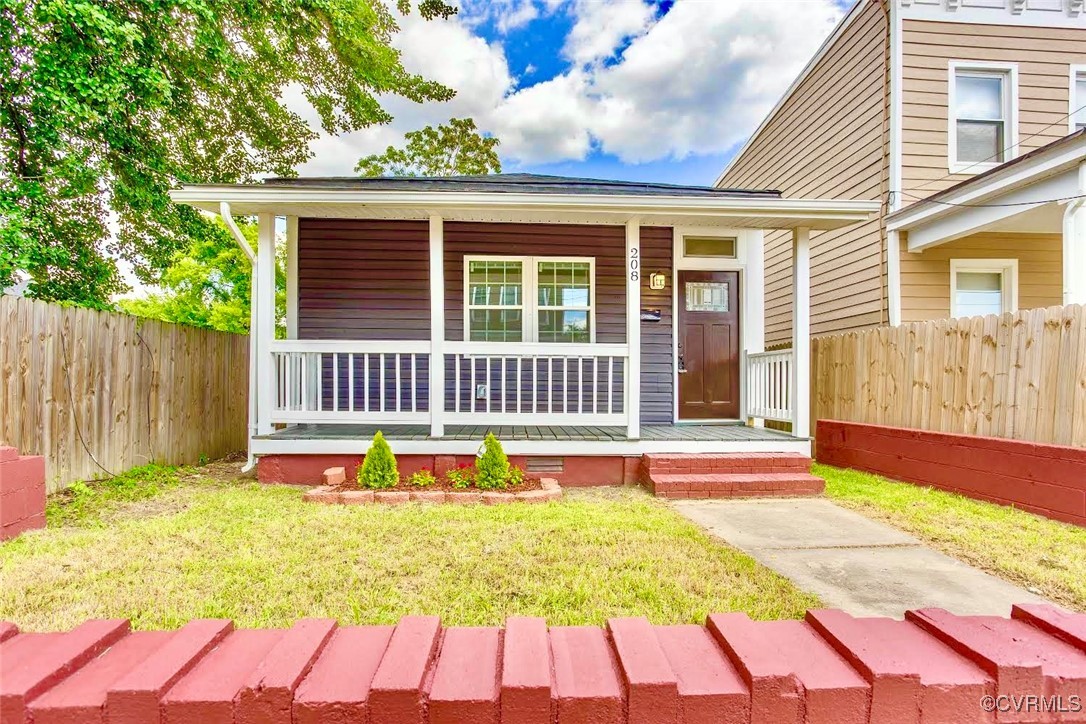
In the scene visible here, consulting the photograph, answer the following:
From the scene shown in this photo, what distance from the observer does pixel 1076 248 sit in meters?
4.58

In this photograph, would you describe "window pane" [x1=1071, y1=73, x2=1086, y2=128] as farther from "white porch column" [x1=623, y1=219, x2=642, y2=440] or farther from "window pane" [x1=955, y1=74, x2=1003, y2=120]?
"white porch column" [x1=623, y1=219, x2=642, y2=440]

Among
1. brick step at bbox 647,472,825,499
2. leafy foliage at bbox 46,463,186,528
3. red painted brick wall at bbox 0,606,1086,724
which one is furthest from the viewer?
brick step at bbox 647,472,825,499

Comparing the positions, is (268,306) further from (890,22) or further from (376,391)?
(890,22)

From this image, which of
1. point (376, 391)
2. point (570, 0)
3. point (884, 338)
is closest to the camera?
point (884, 338)

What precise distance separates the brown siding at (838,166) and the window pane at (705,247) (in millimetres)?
2371

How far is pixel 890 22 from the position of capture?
6.54 metres

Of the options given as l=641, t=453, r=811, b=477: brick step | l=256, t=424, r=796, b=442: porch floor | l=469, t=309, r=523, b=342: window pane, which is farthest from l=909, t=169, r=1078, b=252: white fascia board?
l=469, t=309, r=523, b=342: window pane

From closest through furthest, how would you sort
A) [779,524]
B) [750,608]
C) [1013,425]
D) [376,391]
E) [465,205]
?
[750,608] < [779,524] < [1013,425] < [465,205] < [376,391]

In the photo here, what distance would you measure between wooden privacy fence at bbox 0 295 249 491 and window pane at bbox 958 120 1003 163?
10.4 meters

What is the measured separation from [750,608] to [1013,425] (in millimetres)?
3492

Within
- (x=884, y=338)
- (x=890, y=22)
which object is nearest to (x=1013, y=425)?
(x=884, y=338)

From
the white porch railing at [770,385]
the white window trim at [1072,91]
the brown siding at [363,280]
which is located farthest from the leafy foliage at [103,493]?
the white window trim at [1072,91]

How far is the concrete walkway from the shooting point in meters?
2.28

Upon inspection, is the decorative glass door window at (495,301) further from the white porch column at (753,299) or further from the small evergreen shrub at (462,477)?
the white porch column at (753,299)
